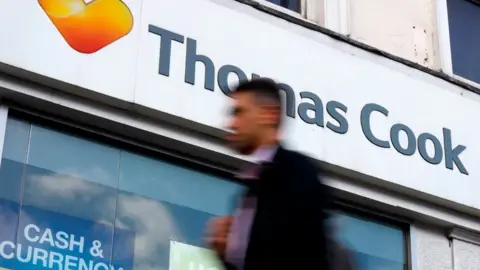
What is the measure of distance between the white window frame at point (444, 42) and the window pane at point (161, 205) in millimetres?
2495

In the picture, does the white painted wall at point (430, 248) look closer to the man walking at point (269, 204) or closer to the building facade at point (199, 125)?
the building facade at point (199, 125)

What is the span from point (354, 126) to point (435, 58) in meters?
1.37

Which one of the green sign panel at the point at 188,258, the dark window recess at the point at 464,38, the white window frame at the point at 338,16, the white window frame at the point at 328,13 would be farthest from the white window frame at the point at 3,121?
the dark window recess at the point at 464,38

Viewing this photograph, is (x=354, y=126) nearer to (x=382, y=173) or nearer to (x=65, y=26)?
(x=382, y=173)

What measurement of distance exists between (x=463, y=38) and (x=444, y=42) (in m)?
0.58

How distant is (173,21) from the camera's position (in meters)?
7.09

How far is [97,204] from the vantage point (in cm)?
662

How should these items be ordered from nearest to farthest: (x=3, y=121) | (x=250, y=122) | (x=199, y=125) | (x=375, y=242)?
1. (x=250, y=122)
2. (x=3, y=121)
3. (x=199, y=125)
4. (x=375, y=242)

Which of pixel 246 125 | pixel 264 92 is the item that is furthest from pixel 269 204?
A: pixel 264 92

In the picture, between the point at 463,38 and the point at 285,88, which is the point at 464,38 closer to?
the point at 463,38

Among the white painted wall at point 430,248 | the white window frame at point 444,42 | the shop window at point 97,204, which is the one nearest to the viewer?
the shop window at point 97,204

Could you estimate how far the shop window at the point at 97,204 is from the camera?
6.29 m

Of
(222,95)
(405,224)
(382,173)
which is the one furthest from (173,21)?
(405,224)

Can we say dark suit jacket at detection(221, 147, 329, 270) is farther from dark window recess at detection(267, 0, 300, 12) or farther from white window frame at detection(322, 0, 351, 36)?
dark window recess at detection(267, 0, 300, 12)
